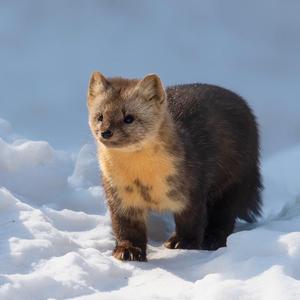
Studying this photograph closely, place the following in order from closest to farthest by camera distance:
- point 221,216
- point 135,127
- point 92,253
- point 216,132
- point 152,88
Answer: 1. point 92,253
2. point 135,127
3. point 152,88
4. point 216,132
5. point 221,216

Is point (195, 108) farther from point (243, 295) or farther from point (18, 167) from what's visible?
point (243, 295)

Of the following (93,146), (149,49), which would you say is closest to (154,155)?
(93,146)

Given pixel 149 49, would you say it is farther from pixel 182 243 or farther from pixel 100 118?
pixel 100 118

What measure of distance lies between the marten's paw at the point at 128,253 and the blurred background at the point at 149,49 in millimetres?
2810

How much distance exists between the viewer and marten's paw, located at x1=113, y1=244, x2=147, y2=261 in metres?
4.50

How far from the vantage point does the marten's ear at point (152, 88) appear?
4.55 m

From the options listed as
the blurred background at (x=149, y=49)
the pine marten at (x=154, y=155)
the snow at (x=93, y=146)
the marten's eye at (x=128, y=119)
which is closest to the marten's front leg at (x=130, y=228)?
the pine marten at (x=154, y=155)

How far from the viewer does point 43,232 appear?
14.4ft

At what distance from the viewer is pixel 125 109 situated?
4.47 m

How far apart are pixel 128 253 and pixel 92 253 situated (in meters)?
0.28

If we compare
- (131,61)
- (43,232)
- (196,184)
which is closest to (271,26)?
(131,61)

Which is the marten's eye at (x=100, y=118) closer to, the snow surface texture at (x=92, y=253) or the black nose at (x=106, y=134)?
the black nose at (x=106, y=134)

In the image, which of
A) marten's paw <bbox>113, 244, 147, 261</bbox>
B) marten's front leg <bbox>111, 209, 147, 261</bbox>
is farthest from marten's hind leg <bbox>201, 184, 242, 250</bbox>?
marten's paw <bbox>113, 244, 147, 261</bbox>

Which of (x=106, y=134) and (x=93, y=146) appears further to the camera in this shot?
(x=93, y=146)
